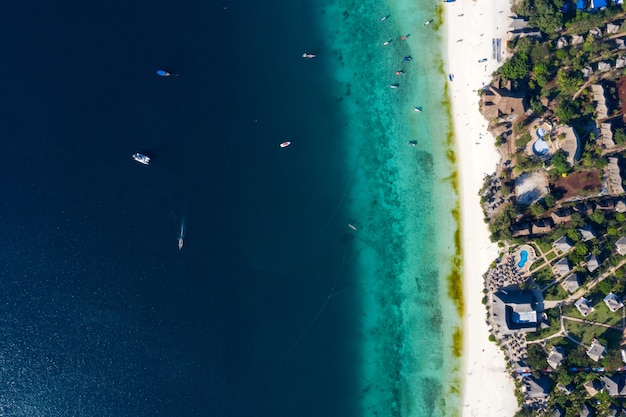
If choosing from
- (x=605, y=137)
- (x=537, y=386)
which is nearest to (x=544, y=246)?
(x=605, y=137)

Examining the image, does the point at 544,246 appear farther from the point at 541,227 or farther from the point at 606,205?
the point at 606,205

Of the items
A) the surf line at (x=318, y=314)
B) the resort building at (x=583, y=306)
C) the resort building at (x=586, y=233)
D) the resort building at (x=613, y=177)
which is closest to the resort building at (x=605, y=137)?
the resort building at (x=613, y=177)

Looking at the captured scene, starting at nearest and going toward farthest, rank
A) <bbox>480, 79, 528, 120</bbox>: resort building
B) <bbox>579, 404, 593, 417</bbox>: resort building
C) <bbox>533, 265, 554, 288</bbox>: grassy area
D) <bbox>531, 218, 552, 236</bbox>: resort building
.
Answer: <bbox>579, 404, 593, 417</bbox>: resort building < <bbox>480, 79, 528, 120</bbox>: resort building < <bbox>531, 218, 552, 236</bbox>: resort building < <bbox>533, 265, 554, 288</bbox>: grassy area

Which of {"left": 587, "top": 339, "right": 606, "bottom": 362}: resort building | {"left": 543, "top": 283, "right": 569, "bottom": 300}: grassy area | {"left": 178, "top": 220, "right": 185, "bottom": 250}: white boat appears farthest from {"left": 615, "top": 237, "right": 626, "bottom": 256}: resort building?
{"left": 178, "top": 220, "right": 185, "bottom": 250}: white boat

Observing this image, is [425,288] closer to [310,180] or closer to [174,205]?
[310,180]

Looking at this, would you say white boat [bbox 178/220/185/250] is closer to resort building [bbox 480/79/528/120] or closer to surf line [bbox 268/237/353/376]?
surf line [bbox 268/237/353/376]

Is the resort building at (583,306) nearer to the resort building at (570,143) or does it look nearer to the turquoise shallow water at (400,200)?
the turquoise shallow water at (400,200)
